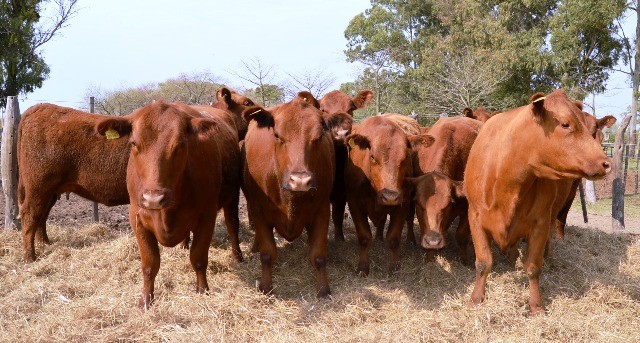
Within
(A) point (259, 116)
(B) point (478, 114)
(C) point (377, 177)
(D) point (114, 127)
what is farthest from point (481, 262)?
(B) point (478, 114)

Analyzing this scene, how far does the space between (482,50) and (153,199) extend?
79.5 feet

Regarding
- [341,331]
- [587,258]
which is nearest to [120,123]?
[341,331]

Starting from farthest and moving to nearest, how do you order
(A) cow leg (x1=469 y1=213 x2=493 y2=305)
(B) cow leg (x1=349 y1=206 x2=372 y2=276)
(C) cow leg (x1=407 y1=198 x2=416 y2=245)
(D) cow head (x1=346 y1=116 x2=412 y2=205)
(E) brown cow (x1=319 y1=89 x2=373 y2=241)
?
1. (C) cow leg (x1=407 y1=198 x2=416 y2=245)
2. (E) brown cow (x1=319 y1=89 x2=373 y2=241)
3. (B) cow leg (x1=349 y1=206 x2=372 y2=276)
4. (D) cow head (x1=346 y1=116 x2=412 y2=205)
5. (A) cow leg (x1=469 y1=213 x2=493 y2=305)

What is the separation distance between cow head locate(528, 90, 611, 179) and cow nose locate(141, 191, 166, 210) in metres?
2.92

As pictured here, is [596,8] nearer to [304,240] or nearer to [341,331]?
[304,240]

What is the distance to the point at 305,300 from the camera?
194 inches

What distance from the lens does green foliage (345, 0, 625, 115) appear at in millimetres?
20156

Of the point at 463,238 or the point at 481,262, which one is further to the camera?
the point at 463,238

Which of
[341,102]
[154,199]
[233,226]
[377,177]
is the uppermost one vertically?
[341,102]

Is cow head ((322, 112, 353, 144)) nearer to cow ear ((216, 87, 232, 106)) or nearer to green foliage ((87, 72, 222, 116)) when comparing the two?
cow ear ((216, 87, 232, 106))

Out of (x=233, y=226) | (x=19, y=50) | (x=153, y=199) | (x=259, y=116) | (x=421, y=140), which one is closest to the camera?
(x=153, y=199)

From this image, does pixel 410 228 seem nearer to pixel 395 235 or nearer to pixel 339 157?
pixel 395 235

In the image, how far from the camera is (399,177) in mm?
5371

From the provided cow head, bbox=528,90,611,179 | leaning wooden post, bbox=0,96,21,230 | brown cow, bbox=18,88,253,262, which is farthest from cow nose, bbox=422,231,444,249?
leaning wooden post, bbox=0,96,21,230
